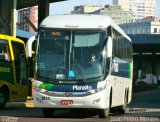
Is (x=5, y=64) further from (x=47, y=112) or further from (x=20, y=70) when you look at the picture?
(x=47, y=112)

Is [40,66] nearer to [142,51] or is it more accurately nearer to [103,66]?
[103,66]

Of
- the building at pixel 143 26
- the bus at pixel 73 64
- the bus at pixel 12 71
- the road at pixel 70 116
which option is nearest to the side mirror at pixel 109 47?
the bus at pixel 73 64

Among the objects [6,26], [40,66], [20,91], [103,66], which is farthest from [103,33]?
[6,26]

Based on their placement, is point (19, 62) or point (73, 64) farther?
point (19, 62)

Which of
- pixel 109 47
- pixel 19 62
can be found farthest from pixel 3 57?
pixel 109 47

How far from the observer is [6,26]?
143 ft

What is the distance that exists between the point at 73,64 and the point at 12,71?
7.09 m

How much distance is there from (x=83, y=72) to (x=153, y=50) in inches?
3333

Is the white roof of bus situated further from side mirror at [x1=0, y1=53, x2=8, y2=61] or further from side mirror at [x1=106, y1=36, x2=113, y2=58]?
side mirror at [x1=0, y1=53, x2=8, y2=61]

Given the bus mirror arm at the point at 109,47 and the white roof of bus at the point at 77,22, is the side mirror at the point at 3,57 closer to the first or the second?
the white roof of bus at the point at 77,22

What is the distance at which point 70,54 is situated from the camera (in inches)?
679

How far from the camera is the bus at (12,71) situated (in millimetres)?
23359

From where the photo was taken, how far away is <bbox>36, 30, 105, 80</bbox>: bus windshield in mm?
17109

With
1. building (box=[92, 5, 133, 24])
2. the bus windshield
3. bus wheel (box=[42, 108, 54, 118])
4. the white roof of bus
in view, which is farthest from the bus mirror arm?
building (box=[92, 5, 133, 24])
